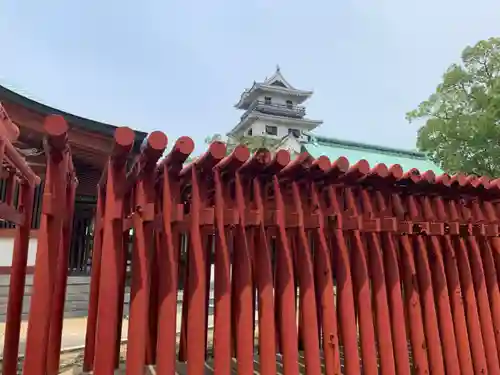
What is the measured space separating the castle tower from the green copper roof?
6022 millimetres

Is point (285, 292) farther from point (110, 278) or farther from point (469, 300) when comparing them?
point (469, 300)

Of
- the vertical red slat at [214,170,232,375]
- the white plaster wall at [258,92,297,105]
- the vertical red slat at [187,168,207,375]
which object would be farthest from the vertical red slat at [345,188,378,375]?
the white plaster wall at [258,92,297,105]

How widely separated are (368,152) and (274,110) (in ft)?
30.3

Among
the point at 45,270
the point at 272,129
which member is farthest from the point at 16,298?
the point at 272,129

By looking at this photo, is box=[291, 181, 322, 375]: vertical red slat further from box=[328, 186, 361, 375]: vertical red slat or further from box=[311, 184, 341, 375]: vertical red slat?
box=[328, 186, 361, 375]: vertical red slat

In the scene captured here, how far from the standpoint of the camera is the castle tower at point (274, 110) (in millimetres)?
30203

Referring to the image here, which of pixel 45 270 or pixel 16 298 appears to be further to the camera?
pixel 16 298

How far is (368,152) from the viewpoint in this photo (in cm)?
2403

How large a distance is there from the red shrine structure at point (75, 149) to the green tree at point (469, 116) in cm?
854

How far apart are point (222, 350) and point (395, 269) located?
1.20 m

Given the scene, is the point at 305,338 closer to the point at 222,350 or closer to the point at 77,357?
A: the point at 222,350

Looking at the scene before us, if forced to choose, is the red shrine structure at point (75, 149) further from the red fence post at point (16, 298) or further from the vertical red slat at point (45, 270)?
the vertical red slat at point (45, 270)

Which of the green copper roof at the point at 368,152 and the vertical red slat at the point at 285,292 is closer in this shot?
the vertical red slat at the point at 285,292

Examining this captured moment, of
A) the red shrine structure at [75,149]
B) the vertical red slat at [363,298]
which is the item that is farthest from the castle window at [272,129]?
the vertical red slat at [363,298]
